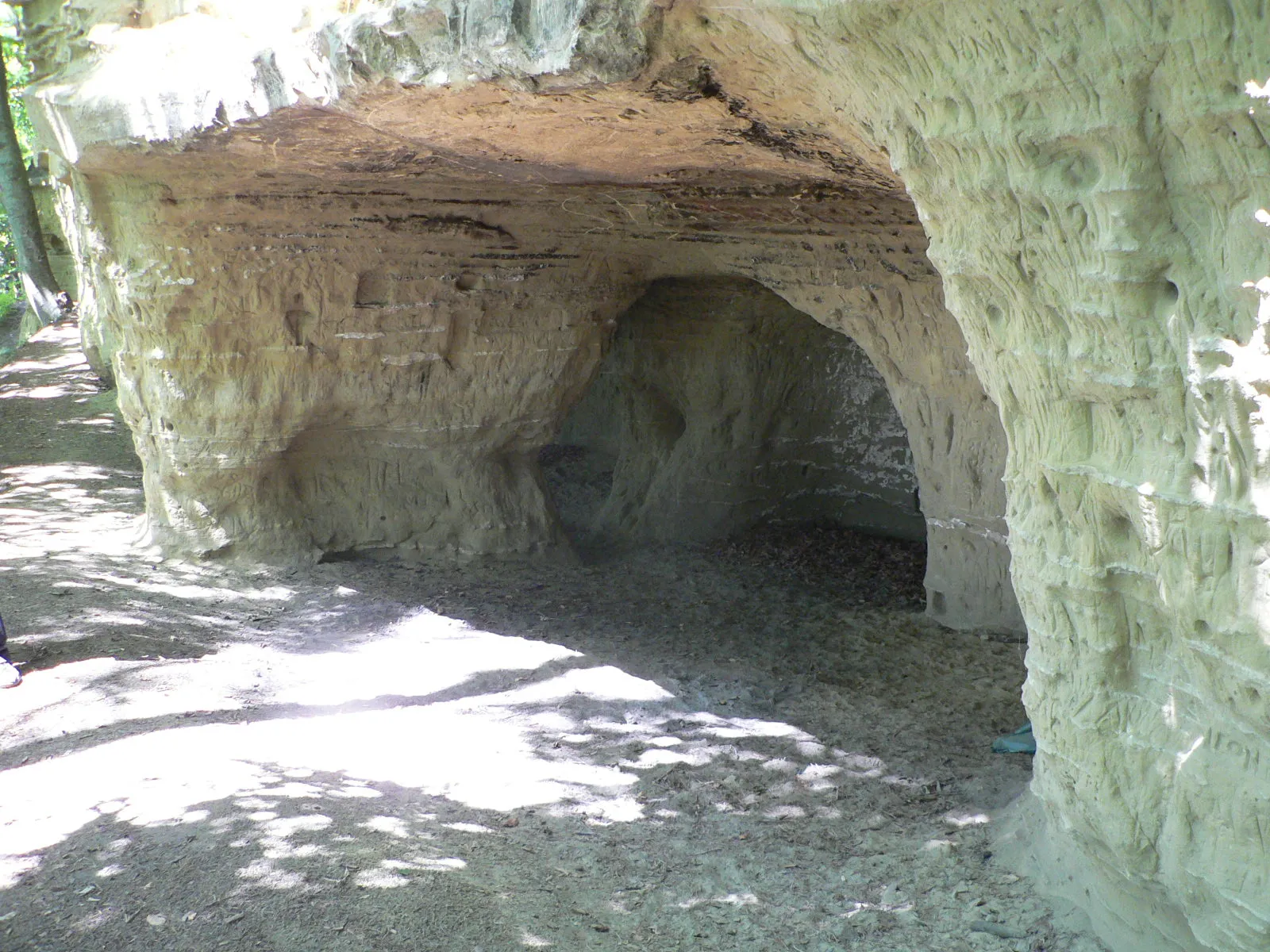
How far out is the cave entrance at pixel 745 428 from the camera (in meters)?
8.12

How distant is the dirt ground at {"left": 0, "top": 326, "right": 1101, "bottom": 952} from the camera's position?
3.07m

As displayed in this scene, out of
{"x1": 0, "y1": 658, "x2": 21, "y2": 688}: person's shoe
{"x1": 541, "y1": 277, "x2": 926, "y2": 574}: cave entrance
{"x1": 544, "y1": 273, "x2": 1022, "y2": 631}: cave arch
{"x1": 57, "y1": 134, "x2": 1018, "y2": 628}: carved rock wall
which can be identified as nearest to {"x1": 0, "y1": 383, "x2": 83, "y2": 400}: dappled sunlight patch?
{"x1": 57, "y1": 134, "x2": 1018, "y2": 628}: carved rock wall

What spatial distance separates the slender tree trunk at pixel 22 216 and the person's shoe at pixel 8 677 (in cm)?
873

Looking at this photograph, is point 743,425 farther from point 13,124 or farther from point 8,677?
point 13,124

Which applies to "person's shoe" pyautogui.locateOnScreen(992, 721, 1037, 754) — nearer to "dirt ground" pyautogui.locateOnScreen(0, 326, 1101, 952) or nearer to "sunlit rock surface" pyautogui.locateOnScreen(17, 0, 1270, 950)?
"dirt ground" pyautogui.locateOnScreen(0, 326, 1101, 952)

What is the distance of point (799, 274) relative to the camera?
6.12m

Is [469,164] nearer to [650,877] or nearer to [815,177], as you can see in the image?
[815,177]

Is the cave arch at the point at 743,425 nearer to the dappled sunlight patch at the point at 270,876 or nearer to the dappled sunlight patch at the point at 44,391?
the dappled sunlight patch at the point at 270,876

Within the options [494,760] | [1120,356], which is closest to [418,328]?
[494,760]

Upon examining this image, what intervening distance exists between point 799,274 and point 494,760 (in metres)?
3.17

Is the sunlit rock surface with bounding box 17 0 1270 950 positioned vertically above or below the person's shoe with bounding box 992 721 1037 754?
above

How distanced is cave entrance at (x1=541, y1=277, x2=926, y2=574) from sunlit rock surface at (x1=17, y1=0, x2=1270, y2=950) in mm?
915

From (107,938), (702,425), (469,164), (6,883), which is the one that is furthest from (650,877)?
(702,425)

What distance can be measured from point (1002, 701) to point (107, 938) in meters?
3.66
